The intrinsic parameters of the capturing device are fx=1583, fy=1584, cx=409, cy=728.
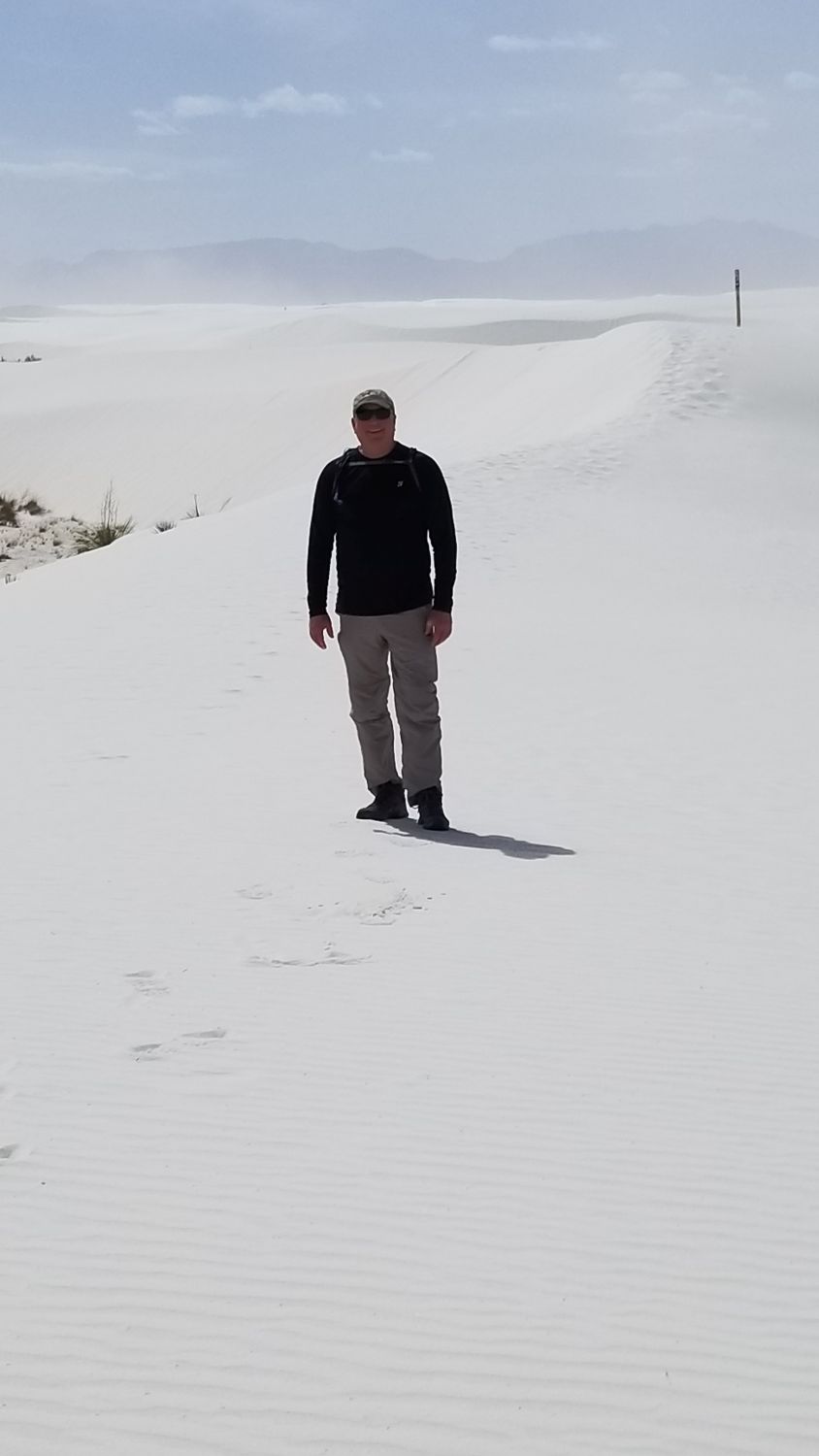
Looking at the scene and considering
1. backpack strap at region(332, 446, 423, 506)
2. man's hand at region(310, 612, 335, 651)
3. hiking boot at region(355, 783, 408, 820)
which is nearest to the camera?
backpack strap at region(332, 446, 423, 506)

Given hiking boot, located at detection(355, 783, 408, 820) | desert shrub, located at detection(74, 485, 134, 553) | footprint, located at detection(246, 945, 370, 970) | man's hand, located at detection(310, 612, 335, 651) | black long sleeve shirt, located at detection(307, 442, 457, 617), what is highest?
black long sleeve shirt, located at detection(307, 442, 457, 617)

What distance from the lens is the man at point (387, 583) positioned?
20.2 feet

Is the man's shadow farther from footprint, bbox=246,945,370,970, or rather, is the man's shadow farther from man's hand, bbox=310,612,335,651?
footprint, bbox=246,945,370,970

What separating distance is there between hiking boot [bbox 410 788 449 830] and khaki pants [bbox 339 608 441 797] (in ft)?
0.09

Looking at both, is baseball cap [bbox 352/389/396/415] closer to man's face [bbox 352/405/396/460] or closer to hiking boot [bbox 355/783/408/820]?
man's face [bbox 352/405/396/460]

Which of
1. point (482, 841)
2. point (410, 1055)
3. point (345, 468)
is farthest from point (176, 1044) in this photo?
point (345, 468)

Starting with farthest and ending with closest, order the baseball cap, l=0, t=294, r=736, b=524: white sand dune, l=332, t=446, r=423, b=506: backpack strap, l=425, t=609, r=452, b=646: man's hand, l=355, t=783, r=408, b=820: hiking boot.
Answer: l=0, t=294, r=736, b=524: white sand dune, l=355, t=783, r=408, b=820: hiking boot, l=425, t=609, r=452, b=646: man's hand, l=332, t=446, r=423, b=506: backpack strap, the baseball cap

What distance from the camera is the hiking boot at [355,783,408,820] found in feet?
22.0

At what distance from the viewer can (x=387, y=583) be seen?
20.6 ft

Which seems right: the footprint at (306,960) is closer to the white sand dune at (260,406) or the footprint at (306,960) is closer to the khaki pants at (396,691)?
the khaki pants at (396,691)

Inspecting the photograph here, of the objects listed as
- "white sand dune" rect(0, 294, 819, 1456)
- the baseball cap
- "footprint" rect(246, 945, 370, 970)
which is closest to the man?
the baseball cap

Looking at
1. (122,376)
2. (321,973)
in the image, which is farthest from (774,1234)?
(122,376)

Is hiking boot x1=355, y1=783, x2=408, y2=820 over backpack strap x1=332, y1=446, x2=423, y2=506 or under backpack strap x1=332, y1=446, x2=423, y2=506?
under

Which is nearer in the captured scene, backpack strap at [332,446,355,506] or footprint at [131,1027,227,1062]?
footprint at [131,1027,227,1062]
